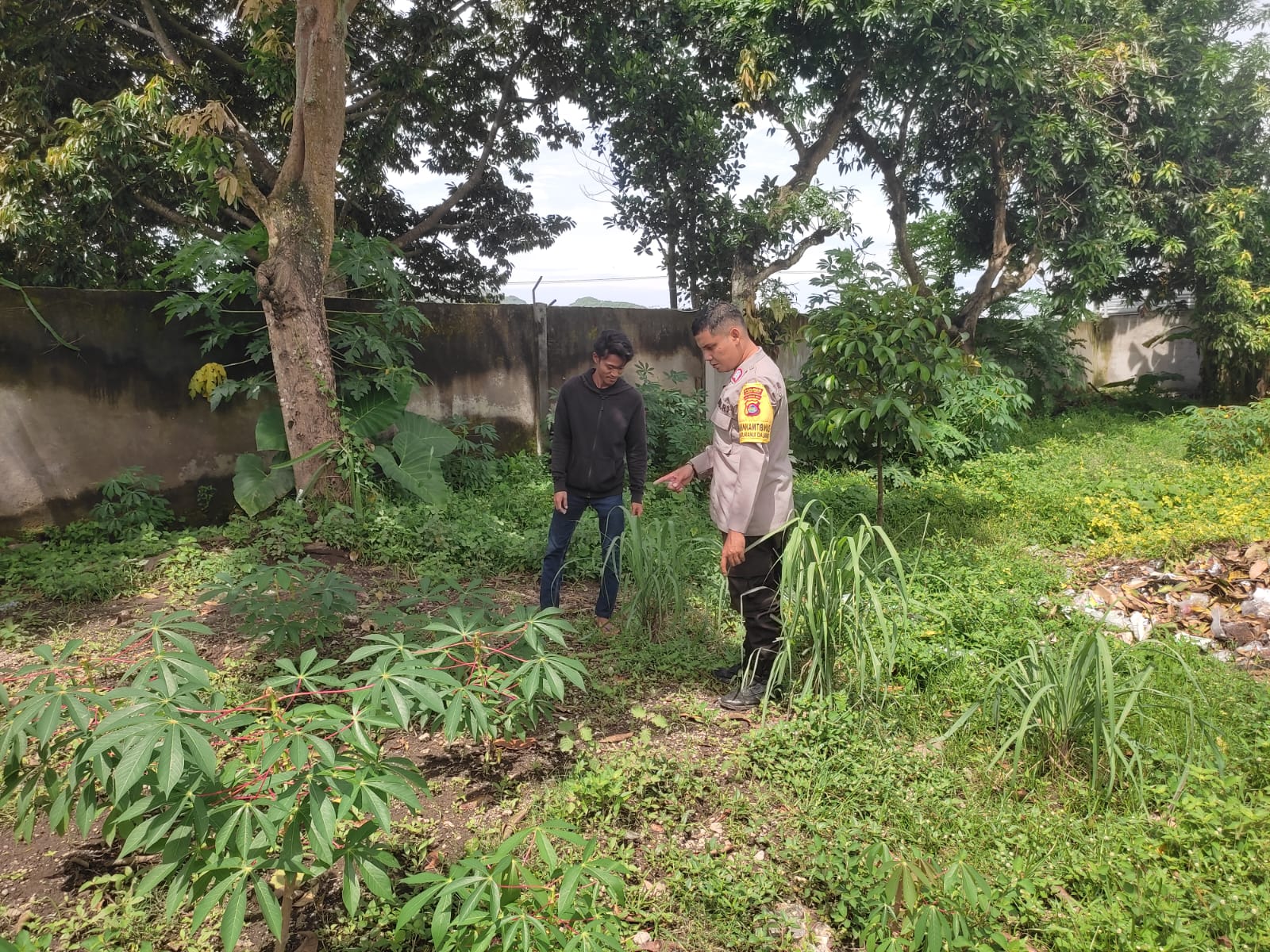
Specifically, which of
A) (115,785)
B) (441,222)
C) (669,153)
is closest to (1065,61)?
(669,153)

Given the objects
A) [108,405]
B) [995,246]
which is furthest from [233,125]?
[995,246]

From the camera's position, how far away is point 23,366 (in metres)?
5.18

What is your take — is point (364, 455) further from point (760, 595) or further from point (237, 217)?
point (237, 217)

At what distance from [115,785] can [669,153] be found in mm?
9557

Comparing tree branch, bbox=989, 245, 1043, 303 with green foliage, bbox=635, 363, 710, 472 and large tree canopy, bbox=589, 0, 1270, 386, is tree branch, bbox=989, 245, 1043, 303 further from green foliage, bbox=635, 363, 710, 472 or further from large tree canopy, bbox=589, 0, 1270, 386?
green foliage, bbox=635, 363, 710, 472

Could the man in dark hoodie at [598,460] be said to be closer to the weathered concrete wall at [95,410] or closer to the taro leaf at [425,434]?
the taro leaf at [425,434]

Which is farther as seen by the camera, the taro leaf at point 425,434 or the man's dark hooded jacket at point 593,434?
the taro leaf at point 425,434

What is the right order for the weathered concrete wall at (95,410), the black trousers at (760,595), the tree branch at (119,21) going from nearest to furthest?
1. the black trousers at (760,595)
2. the weathered concrete wall at (95,410)
3. the tree branch at (119,21)

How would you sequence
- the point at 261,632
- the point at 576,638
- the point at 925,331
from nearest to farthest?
1. the point at 261,632
2. the point at 576,638
3. the point at 925,331

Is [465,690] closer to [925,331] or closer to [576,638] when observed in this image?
[576,638]

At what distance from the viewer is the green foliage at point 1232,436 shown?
23.3ft

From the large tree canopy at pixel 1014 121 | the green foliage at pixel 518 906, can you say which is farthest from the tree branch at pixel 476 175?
the green foliage at pixel 518 906

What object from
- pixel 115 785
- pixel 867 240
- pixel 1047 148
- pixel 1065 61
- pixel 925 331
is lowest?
pixel 115 785

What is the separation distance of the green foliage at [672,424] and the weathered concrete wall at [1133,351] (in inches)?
323
